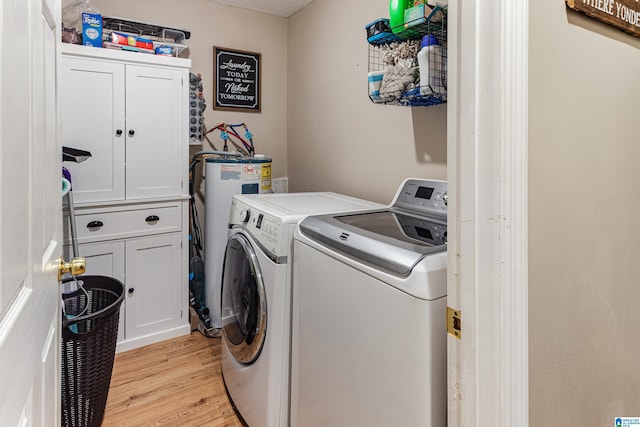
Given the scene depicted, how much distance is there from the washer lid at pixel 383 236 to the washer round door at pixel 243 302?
14.7 inches

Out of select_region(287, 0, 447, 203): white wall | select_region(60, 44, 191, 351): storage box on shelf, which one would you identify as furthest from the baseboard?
select_region(287, 0, 447, 203): white wall

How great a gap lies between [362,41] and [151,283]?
197 centimetres

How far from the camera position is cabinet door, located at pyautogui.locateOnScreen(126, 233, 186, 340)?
243 cm

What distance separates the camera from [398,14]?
1.57 m

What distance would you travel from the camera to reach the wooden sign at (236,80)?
2934 mm

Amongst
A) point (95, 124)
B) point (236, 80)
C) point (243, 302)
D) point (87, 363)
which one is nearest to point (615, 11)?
point (243, 302)

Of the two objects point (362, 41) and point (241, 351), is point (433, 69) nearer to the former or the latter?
point (362, 41)

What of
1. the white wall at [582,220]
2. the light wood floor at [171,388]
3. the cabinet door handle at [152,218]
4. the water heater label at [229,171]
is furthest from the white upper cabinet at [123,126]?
the white wall at [582,220]

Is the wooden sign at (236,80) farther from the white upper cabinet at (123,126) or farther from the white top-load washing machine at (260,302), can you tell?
the white top-load washing machine at (260,302)

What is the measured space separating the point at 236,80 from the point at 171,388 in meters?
2.15

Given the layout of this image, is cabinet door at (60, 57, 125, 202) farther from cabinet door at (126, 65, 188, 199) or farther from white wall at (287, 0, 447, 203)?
white wall at (287, 0, 447, 203)

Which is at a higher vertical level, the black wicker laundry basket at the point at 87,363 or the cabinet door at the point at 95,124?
the cabinet door at the point at 95,124

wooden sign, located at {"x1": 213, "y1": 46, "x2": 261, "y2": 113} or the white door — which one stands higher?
wooden sign, located at {"x1": 213, "y1": 46, "x2": 261, "y2": 113}

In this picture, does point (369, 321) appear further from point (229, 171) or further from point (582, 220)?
point (229, 171)
